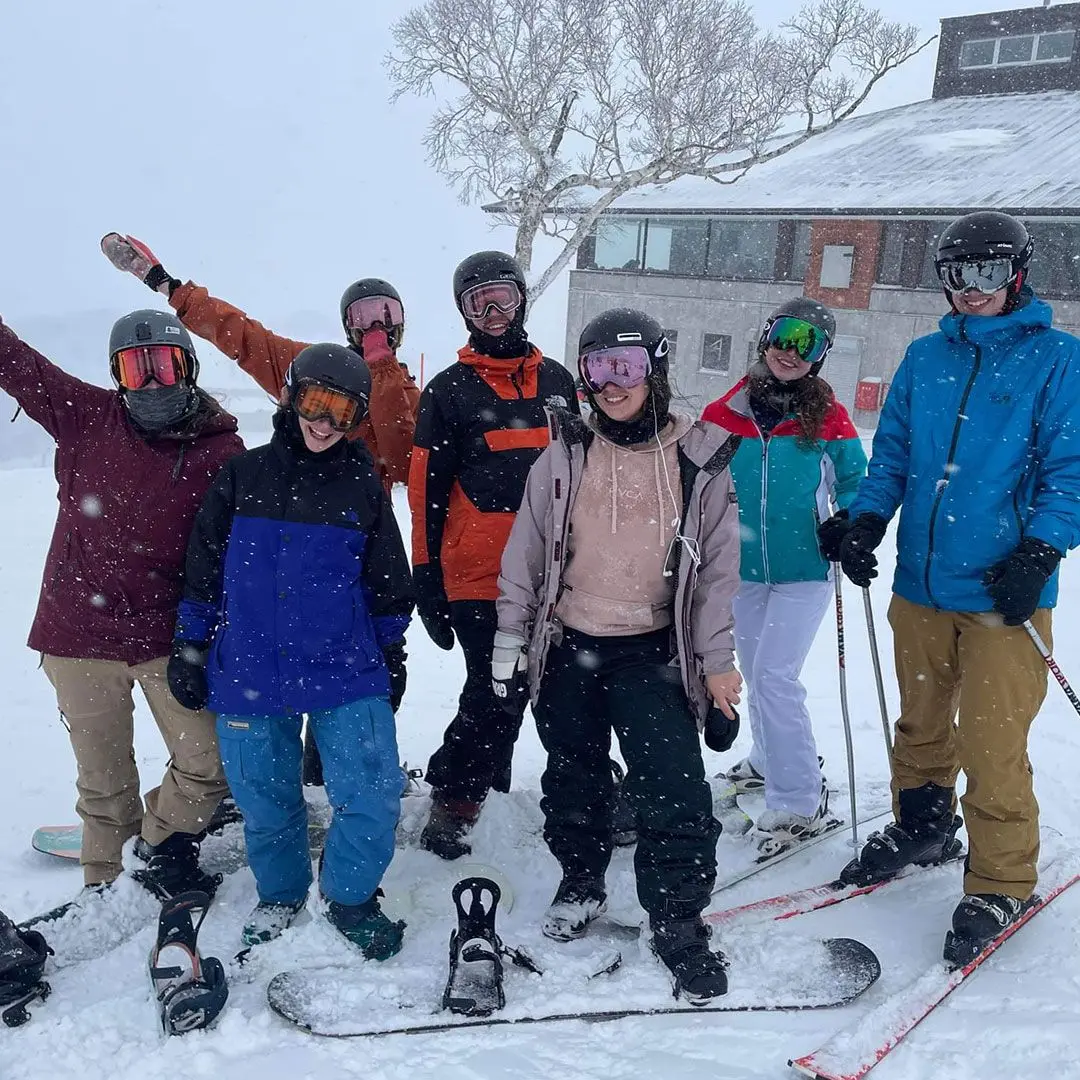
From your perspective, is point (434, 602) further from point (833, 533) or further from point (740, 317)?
point (740, 317)

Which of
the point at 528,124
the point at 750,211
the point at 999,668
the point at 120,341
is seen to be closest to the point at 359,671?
the point at 120,341

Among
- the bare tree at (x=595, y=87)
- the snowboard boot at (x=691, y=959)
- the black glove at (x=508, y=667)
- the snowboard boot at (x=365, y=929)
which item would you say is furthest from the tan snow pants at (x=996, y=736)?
the bare tree at (x=595, y=87)

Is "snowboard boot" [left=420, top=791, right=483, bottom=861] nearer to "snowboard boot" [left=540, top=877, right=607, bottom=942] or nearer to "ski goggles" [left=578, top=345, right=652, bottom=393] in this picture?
"snowboard boot" [left=540, top=877, right=607, bottom=942]

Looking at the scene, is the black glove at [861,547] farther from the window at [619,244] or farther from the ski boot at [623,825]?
the window at [619,244]

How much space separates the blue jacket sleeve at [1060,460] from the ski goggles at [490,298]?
2040mm

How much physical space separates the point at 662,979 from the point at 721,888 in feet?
2.53

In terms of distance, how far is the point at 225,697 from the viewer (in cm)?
304

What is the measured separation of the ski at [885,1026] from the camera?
258 cm

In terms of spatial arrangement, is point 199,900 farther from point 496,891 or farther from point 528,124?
point 528,124

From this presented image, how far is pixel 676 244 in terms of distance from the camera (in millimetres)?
26828

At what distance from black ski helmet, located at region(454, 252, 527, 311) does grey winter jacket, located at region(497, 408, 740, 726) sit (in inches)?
34.1

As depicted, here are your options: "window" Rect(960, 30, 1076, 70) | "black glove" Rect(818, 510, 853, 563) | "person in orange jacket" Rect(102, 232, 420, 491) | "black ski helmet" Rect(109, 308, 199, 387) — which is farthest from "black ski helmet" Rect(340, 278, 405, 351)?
"window" Rect(960, 30, 1076, 70)

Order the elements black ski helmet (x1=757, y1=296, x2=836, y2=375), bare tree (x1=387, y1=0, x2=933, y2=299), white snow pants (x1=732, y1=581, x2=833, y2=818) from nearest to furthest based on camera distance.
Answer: black ski helmet (x1=757, y1=296, x2=836, y2=375), white snow pants (x1=732, y1=581, x2=833, y2=818), bare tree (x1=387, y1=0, x2=933, y2=299)

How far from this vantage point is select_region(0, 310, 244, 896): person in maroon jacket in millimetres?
3156
